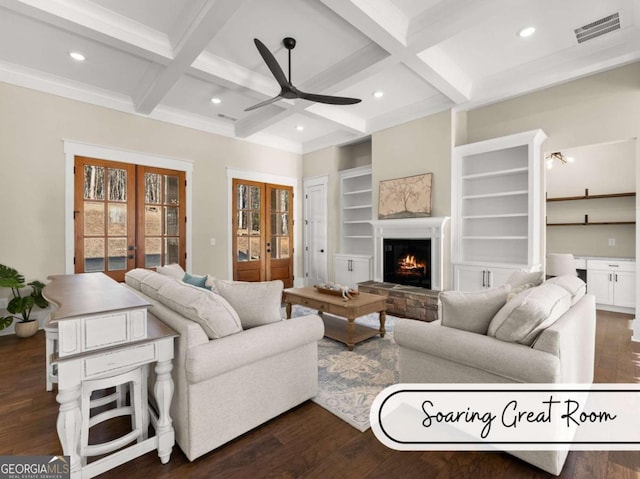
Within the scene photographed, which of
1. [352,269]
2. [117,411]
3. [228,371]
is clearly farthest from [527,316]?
[352,269]

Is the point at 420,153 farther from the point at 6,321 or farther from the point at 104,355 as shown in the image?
the point at 6,321

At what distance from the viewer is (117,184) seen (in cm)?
455

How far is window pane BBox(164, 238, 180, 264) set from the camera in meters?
5.05

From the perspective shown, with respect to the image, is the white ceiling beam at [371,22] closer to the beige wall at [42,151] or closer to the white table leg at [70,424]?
the white table leg at [70,424]

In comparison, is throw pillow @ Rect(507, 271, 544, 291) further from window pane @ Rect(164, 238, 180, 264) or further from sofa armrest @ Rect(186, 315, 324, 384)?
window pane @ Rect(164, 238, 180, 264)

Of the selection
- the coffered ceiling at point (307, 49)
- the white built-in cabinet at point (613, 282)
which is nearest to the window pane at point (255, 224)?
the coffered ceiling at point (307, 49)

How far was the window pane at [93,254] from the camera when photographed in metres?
4.31

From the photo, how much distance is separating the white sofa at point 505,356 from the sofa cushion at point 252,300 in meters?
0.88

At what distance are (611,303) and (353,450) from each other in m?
5.34

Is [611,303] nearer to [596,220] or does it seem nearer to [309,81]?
[596,220]

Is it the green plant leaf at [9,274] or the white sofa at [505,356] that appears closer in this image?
the white sofa at [505,356]

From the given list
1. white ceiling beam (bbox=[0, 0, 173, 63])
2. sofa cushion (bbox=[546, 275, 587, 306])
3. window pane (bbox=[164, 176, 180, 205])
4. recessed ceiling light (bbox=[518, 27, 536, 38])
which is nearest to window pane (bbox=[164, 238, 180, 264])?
window pane (bbox=[164, 176, 180, 205])

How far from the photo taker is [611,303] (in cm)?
482

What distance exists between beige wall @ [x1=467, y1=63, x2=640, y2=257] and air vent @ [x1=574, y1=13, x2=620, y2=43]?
620mm
